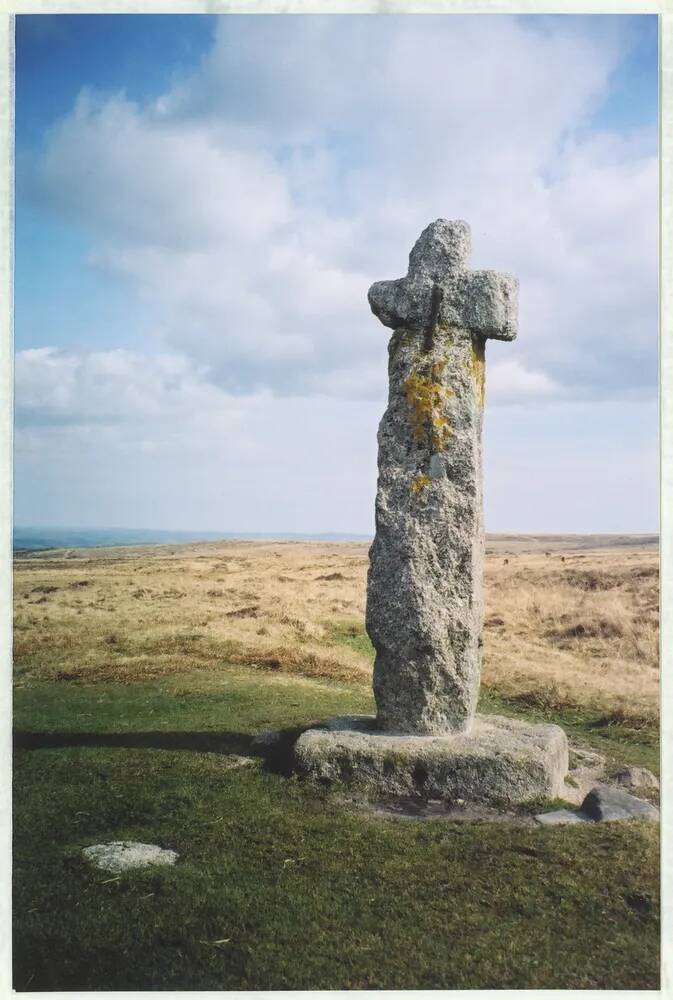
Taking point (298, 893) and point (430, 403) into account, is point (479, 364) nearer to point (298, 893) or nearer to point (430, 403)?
point (430, 403)

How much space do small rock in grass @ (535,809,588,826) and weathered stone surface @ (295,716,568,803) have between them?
0.26 meters

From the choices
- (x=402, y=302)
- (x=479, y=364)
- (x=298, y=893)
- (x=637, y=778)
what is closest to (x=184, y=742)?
(x=298, y=893)

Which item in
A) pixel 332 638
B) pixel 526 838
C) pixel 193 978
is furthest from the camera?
pixel 332 638

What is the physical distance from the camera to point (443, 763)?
783 centimetres

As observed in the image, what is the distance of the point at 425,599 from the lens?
8461 mm

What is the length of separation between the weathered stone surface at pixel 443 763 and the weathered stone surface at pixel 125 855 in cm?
197

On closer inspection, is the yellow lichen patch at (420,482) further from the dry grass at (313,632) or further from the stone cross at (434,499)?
the dry grass at (313,632)

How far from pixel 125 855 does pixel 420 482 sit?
452cm

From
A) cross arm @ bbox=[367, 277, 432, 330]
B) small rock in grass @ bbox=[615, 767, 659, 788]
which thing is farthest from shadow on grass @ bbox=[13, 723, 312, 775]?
cross arm @ bbox=[367, 277, 432, 330]

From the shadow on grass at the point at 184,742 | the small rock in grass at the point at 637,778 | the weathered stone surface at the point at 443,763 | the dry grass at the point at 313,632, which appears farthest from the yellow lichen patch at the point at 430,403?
the dry grass at the point at 313,632

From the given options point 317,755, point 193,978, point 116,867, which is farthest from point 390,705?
point 193,978

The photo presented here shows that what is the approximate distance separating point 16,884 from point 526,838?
414 cm

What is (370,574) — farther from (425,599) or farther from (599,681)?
(599,681)

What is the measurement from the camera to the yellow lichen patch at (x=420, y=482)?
858 centimetres
